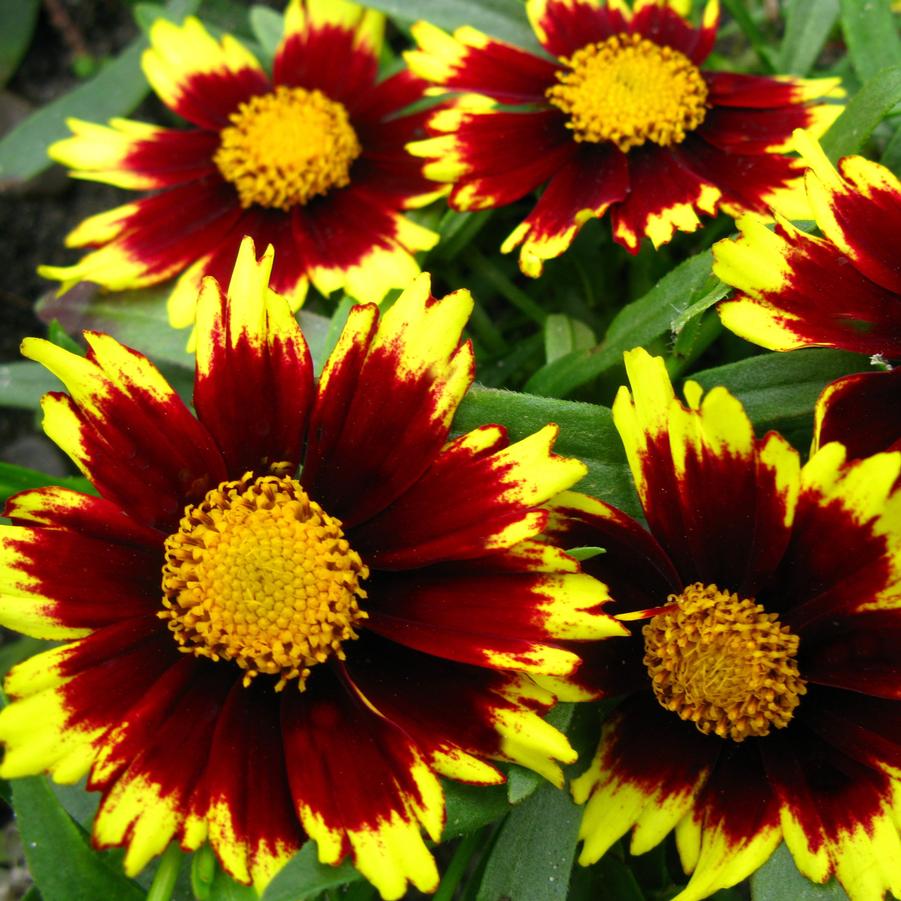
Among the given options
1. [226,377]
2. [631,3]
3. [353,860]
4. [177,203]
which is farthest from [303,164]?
[353,860]

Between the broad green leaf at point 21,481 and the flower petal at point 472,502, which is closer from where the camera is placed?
the flower petal at point 472,502

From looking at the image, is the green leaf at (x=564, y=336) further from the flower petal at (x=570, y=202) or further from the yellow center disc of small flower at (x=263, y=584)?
the yellow center disc of small flower at (x=263, y=584)

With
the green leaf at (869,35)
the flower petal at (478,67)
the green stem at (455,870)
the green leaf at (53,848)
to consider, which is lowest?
the green stem at (455,870)

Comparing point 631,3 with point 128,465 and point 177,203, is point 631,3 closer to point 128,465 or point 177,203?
point 177,203

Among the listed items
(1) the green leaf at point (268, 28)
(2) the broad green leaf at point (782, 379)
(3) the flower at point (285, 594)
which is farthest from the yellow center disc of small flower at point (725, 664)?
(1) the green leaf at point (268, 28)

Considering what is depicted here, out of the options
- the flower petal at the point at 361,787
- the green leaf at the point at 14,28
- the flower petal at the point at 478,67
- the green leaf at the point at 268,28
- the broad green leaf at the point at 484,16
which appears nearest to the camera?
the flower petal at the point at 361,787

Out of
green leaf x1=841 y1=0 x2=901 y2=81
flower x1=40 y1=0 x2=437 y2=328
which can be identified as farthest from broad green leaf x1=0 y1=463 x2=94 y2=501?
green leaf x1=841 y1=0 x2=901 y2=81
